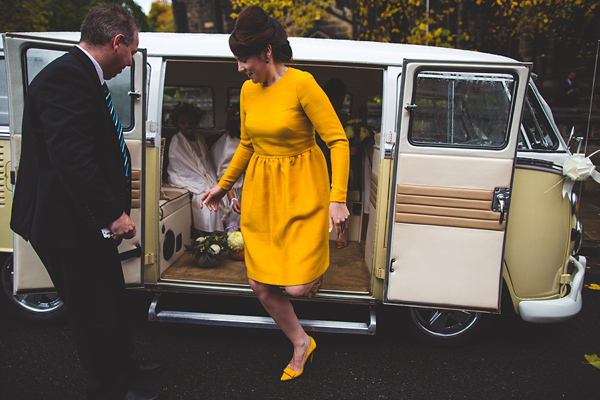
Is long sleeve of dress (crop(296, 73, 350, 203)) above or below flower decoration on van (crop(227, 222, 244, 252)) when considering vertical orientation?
above

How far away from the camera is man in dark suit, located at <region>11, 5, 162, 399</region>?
216 cm

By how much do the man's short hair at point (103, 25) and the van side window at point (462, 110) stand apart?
176cm

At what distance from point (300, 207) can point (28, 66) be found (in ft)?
6.25

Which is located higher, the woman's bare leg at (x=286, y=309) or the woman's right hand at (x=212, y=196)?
the woman's right hand at (x=212, y=196)

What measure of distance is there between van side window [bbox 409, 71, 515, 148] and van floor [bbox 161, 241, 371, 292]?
1.27 meters

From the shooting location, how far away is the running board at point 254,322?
3.26 metres

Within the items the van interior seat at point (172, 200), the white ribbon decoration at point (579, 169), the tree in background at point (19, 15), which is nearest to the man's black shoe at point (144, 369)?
the van interior seat at point (172, 200)

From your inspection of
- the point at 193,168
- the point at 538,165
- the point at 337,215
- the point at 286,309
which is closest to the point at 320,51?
the point at 337,215

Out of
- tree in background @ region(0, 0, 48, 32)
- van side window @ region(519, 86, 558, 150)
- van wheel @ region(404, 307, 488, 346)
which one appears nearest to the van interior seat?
van wheel @ region(404, 307, 488, 346)

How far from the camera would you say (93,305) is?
2480 mm

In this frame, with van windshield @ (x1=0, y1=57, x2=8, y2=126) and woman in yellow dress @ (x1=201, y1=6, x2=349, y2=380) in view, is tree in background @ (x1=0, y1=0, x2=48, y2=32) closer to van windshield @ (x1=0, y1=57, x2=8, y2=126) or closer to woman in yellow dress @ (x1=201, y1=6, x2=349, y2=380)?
van windshield @ (x1=0, y1=57, x2=8, y2=126)

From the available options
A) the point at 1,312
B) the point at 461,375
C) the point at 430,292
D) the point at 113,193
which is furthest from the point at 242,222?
the point at 1,312

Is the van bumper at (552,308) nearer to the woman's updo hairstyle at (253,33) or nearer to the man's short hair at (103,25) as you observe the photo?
the woman's updo hairstyle at (253,33)

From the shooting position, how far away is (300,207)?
8.67 feet
